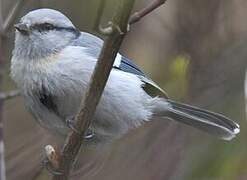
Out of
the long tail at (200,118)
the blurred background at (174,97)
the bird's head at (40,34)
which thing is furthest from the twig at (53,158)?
the long tail at (200,118)

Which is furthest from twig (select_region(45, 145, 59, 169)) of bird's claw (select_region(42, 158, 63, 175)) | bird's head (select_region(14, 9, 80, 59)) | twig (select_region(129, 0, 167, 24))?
twig (select_region(129, 0, 167, 24))

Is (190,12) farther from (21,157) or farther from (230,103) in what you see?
(21,157)

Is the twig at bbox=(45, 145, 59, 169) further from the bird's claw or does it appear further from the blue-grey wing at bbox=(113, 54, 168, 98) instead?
the blue-grey wing at bbox=(113, 54, 168, 98)

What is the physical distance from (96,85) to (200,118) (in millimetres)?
1345

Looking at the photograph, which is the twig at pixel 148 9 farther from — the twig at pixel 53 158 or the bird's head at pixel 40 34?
the bird's head at pixel 40 34

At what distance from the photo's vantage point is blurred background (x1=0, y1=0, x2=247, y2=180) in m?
3.20

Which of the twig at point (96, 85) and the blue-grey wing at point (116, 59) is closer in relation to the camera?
the twig at point (96, 85)

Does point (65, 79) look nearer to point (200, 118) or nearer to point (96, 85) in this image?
point (96, 85)

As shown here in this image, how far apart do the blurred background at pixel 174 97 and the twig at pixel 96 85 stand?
42 cm

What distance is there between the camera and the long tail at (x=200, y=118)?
11.5 ft

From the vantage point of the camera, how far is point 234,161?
10.8 feet

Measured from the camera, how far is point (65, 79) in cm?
289

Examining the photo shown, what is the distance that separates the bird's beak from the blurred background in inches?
16.7

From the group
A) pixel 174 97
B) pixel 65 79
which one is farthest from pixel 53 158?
pixel 174 97
